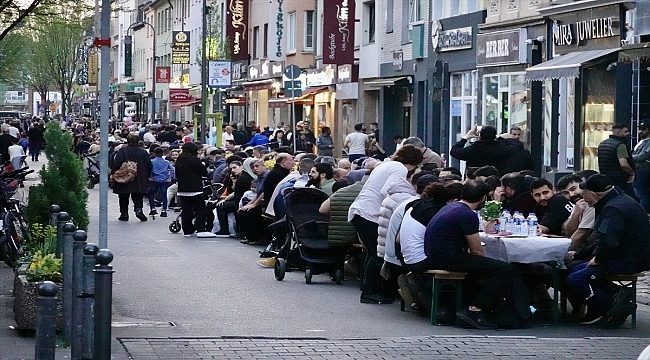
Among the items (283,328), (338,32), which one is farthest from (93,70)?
(283,328)

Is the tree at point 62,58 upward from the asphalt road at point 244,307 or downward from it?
upward

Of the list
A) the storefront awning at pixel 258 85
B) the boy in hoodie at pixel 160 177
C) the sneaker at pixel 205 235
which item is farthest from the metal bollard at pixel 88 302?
the storefront awning at pixel 258 85

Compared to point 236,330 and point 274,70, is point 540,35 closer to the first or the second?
point 236,330

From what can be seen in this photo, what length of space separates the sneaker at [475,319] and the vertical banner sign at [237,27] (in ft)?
161

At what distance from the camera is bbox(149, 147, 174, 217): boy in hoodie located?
28234mm

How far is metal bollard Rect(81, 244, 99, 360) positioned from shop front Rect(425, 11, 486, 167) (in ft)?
84.3

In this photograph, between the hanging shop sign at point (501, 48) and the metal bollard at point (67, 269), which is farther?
the hanging shop sign at point (501, 48)

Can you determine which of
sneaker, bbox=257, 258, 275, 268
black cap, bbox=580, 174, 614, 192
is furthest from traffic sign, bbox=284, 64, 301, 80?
black cap, bbox=580, 174, 614, 192

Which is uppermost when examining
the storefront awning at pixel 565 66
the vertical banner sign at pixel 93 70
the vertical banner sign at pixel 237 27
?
the vertical banner sign at pixel 237 27

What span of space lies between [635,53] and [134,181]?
9.71m

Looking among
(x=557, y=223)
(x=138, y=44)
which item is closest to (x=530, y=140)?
(x=557, y=223)

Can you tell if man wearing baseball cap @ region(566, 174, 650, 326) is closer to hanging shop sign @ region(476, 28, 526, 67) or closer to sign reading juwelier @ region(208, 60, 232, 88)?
hanging shop sign @ region(476, 28, 526, 67)

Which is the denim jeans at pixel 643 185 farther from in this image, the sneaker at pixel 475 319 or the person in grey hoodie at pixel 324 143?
the person in grey hoodie at pixel 324 143

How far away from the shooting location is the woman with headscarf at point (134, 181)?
26297mm
